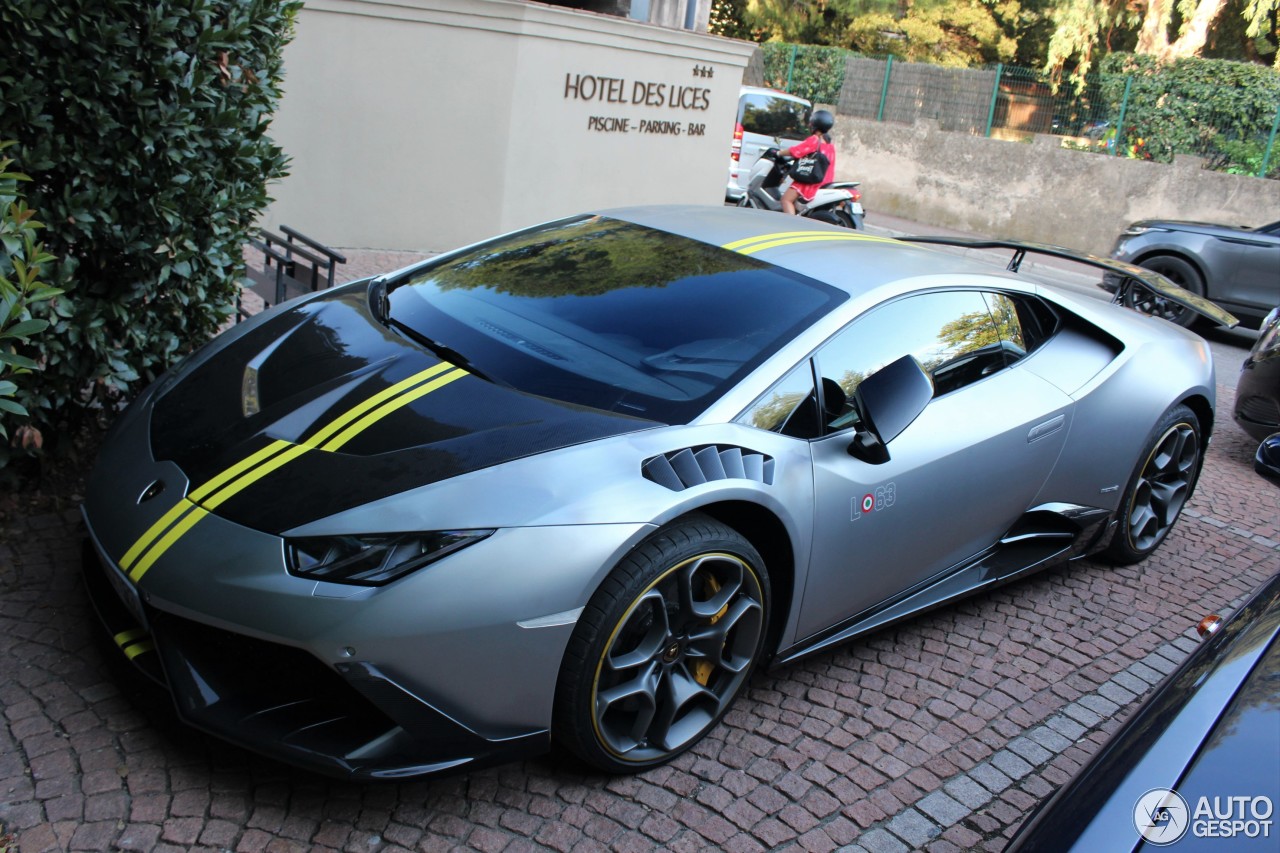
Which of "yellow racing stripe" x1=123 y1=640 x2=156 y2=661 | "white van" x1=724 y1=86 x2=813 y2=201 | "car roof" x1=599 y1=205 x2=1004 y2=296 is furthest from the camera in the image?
"white van" x1=724 y1=86 x2=813 y2=201

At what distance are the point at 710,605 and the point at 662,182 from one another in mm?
8961

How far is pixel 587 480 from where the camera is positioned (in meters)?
2.71

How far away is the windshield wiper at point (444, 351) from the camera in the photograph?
10.5 feet

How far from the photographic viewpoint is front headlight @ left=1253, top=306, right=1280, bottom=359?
651cm

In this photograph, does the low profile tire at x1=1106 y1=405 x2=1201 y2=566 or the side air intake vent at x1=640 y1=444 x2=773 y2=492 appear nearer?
the side air intake vent at x1=640 y1=444 x2=773 y2=492

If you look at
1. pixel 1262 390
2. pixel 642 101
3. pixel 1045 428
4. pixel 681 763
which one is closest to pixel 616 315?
pixel 681 763

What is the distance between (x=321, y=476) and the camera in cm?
271

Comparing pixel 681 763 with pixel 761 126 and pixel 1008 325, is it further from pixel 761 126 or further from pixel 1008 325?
pixel 761 126

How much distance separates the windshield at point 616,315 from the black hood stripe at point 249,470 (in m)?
0.31

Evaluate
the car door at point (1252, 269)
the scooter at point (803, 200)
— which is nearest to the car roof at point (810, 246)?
the scooter at point (803, 200)

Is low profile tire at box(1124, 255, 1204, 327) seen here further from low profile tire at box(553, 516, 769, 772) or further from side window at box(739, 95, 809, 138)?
low profile tire at box(553, 516, 769, 772)

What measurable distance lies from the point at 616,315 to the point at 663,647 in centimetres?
113

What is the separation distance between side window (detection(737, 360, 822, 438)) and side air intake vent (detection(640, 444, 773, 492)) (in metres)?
0.12

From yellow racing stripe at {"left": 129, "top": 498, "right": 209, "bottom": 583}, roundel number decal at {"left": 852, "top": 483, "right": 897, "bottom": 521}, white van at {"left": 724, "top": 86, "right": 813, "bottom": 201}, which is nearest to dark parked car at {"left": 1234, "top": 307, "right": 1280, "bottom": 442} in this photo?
roundel number decal at {"left": 852, "top": 483, "right": 897, "bottom": 521}
